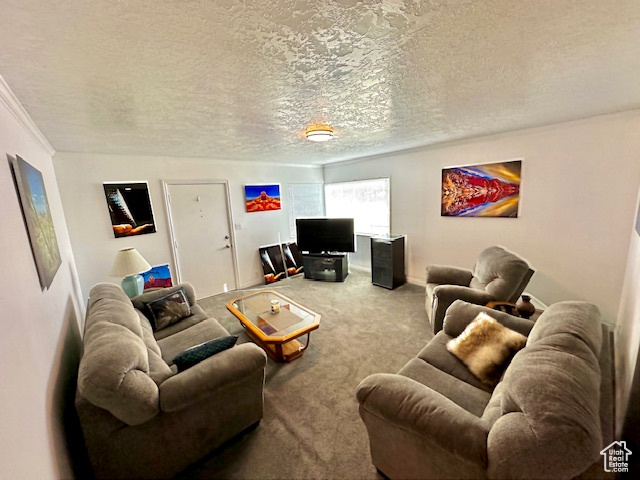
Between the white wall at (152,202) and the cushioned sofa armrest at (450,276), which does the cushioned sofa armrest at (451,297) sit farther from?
the white wall at (152,202)

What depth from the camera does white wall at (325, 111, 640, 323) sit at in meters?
2.53

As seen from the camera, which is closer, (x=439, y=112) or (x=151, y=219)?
(x=439, y=112)

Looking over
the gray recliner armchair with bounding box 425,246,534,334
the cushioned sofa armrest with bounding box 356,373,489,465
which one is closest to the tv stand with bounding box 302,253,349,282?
the gray recliner armchair with bounding box 425,246,534,334

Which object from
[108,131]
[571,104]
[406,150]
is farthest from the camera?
[406,150]

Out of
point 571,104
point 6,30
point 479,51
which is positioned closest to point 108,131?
point 6,30

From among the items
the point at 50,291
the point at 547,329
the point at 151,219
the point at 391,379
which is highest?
the point at 151,219

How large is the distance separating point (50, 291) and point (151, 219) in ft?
7.52

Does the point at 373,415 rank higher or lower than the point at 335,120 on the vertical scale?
lower

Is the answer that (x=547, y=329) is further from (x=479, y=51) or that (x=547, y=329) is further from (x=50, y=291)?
(x=50, y=291)

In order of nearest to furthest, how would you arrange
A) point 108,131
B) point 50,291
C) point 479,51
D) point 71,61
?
point 71,61
point 479,51
point 50,291
point 108,131

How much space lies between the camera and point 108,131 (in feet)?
7.50

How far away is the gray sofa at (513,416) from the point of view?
830mm

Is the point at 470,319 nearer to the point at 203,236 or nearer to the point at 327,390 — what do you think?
the point at 327,390

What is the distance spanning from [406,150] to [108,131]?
3.87 metres
